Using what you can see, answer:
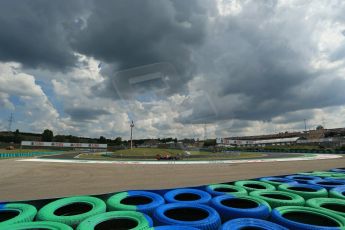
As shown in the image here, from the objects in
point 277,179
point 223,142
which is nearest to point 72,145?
point 223,142

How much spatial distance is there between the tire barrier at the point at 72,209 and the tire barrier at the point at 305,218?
392cm

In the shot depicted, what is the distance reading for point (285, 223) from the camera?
4.38m

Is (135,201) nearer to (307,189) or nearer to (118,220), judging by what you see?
(118,220)

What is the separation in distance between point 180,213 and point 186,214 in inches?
5.9

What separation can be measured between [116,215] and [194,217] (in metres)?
1.85

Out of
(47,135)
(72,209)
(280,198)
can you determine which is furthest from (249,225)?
(47,135)

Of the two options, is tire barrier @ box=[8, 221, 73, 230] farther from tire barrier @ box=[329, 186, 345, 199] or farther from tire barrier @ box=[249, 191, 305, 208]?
tire barrier @ box=[329, 186, 345, 199]

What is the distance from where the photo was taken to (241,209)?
5.05m

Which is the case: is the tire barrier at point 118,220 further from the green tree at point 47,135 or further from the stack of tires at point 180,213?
the green tree at point 47,135

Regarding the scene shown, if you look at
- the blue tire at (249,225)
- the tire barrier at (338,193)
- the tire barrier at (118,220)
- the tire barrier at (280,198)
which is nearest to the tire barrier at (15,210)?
the tire barrier at (118,220)

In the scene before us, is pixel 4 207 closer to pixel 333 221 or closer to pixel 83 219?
pixel 83 219

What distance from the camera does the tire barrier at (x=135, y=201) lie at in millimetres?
5336

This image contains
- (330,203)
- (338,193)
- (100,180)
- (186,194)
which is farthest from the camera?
(100,180)

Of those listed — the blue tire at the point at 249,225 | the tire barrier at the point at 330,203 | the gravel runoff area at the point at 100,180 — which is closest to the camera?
the blue tire at the point at 249,225
